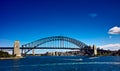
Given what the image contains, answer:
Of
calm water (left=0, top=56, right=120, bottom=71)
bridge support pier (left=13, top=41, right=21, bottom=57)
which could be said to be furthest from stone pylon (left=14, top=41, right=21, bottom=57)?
calm water (left=0, top=56, right=120, bottom=71)

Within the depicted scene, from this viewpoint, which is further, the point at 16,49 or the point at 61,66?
the point at 16,49

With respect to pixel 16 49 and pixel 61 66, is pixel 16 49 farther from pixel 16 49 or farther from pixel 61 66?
pixel 61 66

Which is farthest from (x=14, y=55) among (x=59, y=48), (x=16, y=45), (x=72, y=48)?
(x=72, y=48)

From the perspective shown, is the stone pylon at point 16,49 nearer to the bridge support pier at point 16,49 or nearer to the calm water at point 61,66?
the bridge support pier at point 16,49

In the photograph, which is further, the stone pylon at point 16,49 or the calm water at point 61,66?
the stone pylon at point 16,49

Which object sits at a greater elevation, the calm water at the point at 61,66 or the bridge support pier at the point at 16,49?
the bridge support pier at the point at 16,49

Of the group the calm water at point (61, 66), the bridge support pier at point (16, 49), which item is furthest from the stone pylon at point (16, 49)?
the calm water at point (61, 66)

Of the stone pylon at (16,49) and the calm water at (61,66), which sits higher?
the stone pylon at (16,49)

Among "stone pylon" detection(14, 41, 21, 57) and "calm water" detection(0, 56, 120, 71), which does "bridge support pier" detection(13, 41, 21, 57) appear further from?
"calm water" detection(0, 56, 120, 71)

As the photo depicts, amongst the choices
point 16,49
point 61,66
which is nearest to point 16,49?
point 16,49

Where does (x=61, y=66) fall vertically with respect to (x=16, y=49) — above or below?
below

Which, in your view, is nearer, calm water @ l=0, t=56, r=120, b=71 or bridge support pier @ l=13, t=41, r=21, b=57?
calm water @ l=0, t=56, r=120, b=71

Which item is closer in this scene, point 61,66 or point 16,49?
point 61,66

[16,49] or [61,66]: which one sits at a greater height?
[16,49]
